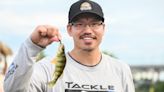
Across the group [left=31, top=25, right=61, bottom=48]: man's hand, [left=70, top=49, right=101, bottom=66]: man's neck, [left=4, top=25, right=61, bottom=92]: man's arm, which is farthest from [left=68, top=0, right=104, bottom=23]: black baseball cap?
[left=31, top=25, right=61, bottom=48]: man's hand

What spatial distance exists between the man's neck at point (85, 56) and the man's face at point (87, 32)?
0.12m

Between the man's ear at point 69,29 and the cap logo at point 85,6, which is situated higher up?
the cap logo at point 85,6

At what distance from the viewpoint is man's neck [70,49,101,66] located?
7.33 m

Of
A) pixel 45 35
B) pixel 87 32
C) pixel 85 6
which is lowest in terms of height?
pixel 87 32

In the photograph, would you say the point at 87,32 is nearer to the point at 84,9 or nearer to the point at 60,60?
the point at 84,9

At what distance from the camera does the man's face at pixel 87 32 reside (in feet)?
23.0

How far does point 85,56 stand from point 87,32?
0.45m

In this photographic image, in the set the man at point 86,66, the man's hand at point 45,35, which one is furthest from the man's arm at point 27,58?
the man at point 86,66

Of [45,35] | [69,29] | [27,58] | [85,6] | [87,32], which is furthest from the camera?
→ [85,6]

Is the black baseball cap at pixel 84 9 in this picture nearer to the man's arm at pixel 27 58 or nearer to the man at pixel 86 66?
the man at pixel 86 66

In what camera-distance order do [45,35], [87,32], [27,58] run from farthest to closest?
[87,32]
[27,58]
[45,35]

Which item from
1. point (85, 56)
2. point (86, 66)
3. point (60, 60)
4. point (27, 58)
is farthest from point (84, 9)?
point (60, 60)

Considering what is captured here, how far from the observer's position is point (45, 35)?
573 centimetres

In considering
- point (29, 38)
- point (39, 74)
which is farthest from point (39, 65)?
point (29, 38)
